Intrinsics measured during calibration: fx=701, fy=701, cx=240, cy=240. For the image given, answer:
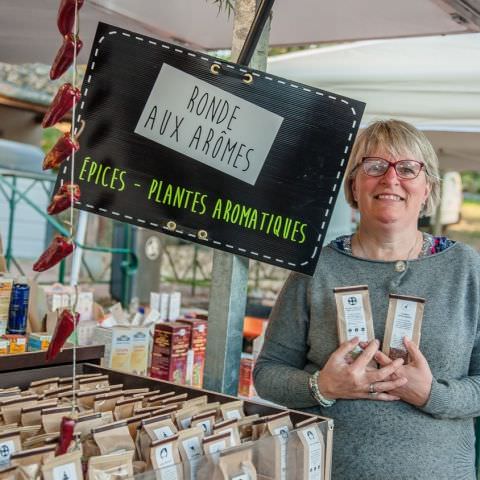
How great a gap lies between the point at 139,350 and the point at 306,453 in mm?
1457

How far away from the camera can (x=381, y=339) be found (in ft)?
5.31

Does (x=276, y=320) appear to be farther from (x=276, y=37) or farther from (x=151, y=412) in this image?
(x=276, y=37)

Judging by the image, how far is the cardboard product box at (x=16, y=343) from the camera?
6.26ft

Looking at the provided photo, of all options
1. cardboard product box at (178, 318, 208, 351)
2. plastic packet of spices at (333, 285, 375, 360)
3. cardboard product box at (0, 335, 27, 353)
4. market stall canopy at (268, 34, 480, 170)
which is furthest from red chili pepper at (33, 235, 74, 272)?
market stall canopy at (268, 34, 480, 170)

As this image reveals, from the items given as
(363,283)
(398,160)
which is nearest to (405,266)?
(363,283)

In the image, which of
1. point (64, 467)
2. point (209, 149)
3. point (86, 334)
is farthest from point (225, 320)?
point (86, 334)

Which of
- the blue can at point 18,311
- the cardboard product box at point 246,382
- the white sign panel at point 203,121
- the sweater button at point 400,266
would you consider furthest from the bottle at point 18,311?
the cardboard product box at point 246,382

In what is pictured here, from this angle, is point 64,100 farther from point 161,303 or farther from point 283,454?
point 161,303

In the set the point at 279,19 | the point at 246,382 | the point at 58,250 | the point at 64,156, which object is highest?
the point at 279,19

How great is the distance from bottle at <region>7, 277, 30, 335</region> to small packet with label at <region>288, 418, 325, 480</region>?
95 centimetres

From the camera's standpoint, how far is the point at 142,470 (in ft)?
3.91

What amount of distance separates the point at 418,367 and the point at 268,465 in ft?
1.44

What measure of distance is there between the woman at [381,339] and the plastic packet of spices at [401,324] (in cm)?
3

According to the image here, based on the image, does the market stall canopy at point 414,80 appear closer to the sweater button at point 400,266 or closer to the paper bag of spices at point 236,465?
the sweater button at point 400,266
